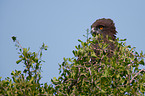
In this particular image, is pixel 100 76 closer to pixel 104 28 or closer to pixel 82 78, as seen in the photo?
pixel 82 78

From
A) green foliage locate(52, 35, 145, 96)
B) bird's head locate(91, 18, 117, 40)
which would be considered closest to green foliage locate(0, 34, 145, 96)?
green foliage locate(52, 35, 145, 96)

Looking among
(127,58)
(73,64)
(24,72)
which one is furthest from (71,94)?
(127,58)

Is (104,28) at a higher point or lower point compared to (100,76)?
higher

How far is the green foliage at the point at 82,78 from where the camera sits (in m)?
7.04

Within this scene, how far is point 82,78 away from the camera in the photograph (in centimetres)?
744

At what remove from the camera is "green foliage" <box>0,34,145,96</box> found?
704 centimetres

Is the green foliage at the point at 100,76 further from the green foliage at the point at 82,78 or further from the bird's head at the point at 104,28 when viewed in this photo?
the bird's head at the point at 104,28

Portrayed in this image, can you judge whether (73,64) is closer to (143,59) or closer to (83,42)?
(83,42)

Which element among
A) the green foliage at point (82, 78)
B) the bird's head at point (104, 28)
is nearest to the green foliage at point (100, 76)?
the green foliage at point (82, 78)

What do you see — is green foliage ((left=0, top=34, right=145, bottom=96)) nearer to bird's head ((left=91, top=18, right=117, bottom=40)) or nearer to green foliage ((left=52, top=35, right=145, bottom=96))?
green foliage ((left=52, top=35, right=145, bottom=96))

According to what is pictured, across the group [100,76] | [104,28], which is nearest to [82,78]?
[100,76]

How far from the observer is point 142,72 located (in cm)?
820

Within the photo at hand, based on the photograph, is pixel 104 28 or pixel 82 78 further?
pixel 104 28

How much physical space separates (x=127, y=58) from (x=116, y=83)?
98 centimetres
